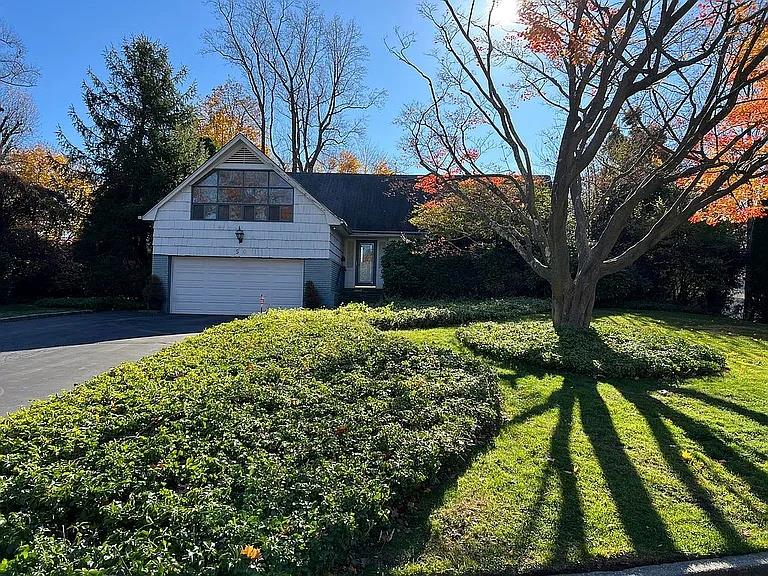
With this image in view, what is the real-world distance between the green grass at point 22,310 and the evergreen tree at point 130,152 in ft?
8.69

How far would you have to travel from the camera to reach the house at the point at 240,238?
1755 centimetres

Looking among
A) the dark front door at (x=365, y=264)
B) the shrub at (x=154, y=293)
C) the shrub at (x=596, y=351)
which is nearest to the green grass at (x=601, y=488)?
the shrub at (x=596, y=351)

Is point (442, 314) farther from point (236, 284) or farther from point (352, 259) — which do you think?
point (352, 259)

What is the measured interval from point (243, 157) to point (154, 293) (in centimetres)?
527

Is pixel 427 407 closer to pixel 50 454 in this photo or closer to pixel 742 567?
pixel 742 567

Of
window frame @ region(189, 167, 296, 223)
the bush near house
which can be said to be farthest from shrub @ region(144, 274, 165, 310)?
the bush near house

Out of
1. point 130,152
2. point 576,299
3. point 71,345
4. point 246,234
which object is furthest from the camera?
point 130,152

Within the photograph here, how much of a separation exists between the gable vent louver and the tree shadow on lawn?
13689 millimetres

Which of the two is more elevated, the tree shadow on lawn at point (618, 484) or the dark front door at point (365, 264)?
the dark front door at point (365, 264)

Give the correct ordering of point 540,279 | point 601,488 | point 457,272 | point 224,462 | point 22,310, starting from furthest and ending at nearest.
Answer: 1. point 22,310
2. point 457,272
3. point 540,279
4. point 601,488
5. point 224,462

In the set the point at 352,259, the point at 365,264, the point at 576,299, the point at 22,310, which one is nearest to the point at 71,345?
the point at 22,310

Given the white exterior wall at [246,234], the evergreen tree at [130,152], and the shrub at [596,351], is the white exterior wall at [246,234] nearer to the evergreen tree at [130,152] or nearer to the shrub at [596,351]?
the evergreen tree at [130,152]

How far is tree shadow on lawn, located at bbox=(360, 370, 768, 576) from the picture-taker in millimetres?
3104

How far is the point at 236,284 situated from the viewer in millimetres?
17969
